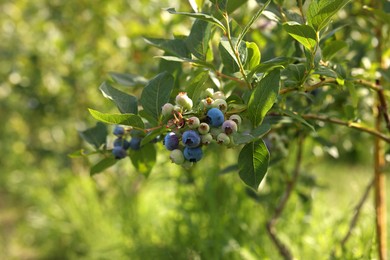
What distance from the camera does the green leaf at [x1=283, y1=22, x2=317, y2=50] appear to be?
0.72 meters

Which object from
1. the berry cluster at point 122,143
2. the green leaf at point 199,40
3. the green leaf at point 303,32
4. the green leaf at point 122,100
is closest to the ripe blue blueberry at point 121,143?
the berry cluster at point 122,143

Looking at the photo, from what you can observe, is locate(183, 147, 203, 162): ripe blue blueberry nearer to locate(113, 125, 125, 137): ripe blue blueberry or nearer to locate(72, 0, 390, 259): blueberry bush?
locate(72, 0, 390, 259): blueberry bush

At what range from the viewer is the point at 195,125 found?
27.0 inches

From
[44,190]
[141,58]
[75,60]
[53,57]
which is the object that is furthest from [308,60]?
[44,190]

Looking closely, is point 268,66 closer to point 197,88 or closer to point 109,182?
point 197,88

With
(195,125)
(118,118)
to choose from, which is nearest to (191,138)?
(195,125)

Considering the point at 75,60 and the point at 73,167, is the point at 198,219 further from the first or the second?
the point at 73,167

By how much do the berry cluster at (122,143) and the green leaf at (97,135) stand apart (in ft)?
0.25

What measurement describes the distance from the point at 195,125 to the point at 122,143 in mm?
271

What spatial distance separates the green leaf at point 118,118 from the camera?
714 millimetres

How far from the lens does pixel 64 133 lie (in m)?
2.94

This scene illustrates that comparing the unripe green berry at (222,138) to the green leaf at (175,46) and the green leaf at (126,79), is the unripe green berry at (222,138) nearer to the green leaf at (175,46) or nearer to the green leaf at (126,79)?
the green leaf at (175,46)

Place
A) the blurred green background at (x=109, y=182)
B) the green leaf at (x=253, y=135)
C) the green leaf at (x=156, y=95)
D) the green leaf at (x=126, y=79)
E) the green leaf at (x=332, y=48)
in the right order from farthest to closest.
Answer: the blurred green background at (x=109, y=182) → the green leaf at (x=126, y=79) → the green leaf at (x=332, y=48) → the green leaf at (x=156, y=95) → the green leaf at (x=253, y=135)

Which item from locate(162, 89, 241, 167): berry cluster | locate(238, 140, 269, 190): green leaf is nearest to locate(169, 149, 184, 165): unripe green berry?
locate(162, 89, 241, 167): berry cluster
